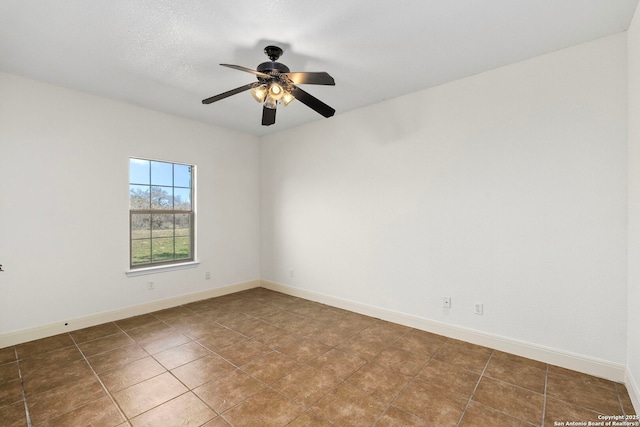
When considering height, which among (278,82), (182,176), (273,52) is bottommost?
(182,176)

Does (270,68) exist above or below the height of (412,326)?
above

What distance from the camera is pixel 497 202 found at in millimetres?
2867

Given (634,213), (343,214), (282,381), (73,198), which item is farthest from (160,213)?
(634,213)

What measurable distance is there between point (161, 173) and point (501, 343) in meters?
4.61

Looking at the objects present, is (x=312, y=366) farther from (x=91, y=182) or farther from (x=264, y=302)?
(x=91, y=182)

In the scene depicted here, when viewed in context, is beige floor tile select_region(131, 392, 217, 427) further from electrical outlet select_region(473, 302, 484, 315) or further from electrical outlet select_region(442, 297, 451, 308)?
electrical outlet select_region(473, 302, 484, 315)

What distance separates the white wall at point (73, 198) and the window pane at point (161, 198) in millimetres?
382

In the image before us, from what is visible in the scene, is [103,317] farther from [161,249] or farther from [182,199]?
[182,199]

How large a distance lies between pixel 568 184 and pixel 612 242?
548 mm

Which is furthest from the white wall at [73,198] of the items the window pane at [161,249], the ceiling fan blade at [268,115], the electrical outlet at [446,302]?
the electrical outlet at [446,302]

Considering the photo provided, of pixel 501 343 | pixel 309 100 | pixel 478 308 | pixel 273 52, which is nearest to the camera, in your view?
pixel 273 52

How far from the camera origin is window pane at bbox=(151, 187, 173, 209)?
4135 mm

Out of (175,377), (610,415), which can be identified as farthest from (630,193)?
(175,377)

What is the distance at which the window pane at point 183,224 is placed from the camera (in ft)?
14.4
